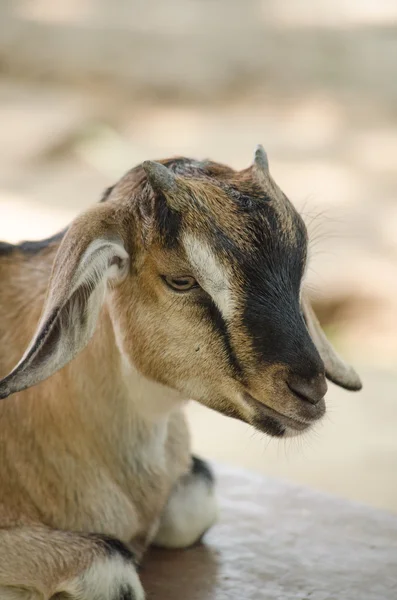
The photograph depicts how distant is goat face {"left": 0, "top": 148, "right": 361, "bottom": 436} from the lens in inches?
129

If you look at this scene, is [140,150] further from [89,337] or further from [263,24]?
[89,337]

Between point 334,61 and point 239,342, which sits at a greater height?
point 334,61

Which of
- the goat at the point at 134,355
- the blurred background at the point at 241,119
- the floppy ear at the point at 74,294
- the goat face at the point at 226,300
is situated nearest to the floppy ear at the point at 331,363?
the goat at the point at 134,355

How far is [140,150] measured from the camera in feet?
39.0

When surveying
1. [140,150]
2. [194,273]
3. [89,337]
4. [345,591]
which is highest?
[140,150]

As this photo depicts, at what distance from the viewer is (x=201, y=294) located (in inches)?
133

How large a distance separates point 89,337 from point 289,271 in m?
0.61

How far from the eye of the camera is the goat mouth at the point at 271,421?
3.33 m

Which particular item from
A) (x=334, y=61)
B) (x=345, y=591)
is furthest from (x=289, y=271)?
(x=334, y=61)

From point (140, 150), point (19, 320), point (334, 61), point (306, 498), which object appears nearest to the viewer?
point (19, 320)

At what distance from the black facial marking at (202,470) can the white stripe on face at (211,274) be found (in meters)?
1.24

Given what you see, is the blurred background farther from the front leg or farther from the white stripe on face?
the white stripe on face

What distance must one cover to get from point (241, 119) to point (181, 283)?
9.68 meters

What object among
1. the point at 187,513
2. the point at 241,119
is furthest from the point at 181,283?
the point at 241,119
